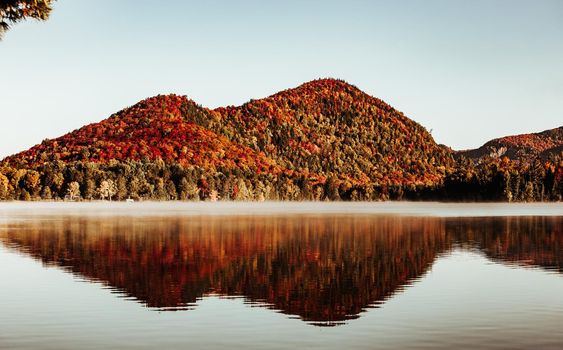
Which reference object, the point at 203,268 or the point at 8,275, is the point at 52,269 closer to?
the point at 8,275

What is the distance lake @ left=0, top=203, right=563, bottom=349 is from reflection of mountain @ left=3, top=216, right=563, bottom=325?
14cm

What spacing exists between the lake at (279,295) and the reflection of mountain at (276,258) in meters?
0.14

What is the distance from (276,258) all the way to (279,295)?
17.1m

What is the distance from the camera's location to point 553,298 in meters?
36.0

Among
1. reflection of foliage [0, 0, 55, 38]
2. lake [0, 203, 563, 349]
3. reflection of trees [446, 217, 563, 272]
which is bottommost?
lake [0, 203, 563, 349]

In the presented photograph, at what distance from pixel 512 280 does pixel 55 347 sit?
2710 centimetres

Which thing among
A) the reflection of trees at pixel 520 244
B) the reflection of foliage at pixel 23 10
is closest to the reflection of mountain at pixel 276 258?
→ the reflection of trees at pixel 520 244

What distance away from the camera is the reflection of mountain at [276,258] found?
36.7m

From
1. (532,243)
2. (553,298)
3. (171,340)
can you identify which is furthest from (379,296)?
(532,243)

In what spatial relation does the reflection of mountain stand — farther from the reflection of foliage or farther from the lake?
the reflection of foliage

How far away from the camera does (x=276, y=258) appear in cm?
5366

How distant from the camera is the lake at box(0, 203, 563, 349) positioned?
27.0 meters

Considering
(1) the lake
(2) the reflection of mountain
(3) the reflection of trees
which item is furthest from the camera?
(3) the reflection of trees

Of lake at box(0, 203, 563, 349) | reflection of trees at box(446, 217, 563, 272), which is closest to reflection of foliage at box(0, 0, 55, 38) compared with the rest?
lake at box(0, 203, 563, 349)
